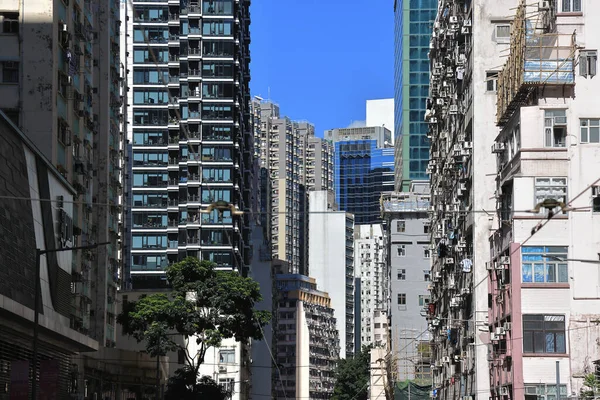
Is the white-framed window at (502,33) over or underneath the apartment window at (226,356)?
over

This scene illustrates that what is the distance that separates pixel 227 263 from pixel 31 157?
203ft

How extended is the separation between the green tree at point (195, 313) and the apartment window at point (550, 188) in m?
24.9

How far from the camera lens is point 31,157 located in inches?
1801

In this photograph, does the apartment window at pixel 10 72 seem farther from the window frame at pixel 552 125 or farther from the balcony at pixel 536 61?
the window frame at pixel 552 125

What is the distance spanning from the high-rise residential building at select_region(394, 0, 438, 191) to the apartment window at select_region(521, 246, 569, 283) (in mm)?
96781

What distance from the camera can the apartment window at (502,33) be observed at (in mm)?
66188

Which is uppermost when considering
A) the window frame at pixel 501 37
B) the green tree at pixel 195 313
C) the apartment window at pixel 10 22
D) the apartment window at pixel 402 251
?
the window frame at pixel 501 37

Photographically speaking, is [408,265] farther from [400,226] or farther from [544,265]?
[544,265]

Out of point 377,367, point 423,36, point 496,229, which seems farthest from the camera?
point 423,36

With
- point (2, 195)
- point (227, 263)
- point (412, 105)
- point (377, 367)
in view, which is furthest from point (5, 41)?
point (412, 105)

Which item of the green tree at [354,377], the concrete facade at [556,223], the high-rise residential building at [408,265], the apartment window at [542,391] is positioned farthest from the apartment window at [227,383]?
the green tree at [354,377]

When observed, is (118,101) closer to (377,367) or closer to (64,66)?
(64,66)

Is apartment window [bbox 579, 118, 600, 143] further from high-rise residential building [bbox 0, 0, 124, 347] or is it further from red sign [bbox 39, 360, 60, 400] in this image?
red sign [bbox 39, 360, 60, 400]

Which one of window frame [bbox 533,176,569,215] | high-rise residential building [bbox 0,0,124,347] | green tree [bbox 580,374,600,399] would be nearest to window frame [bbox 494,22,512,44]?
window frame [bbox 533,176,569,215]
